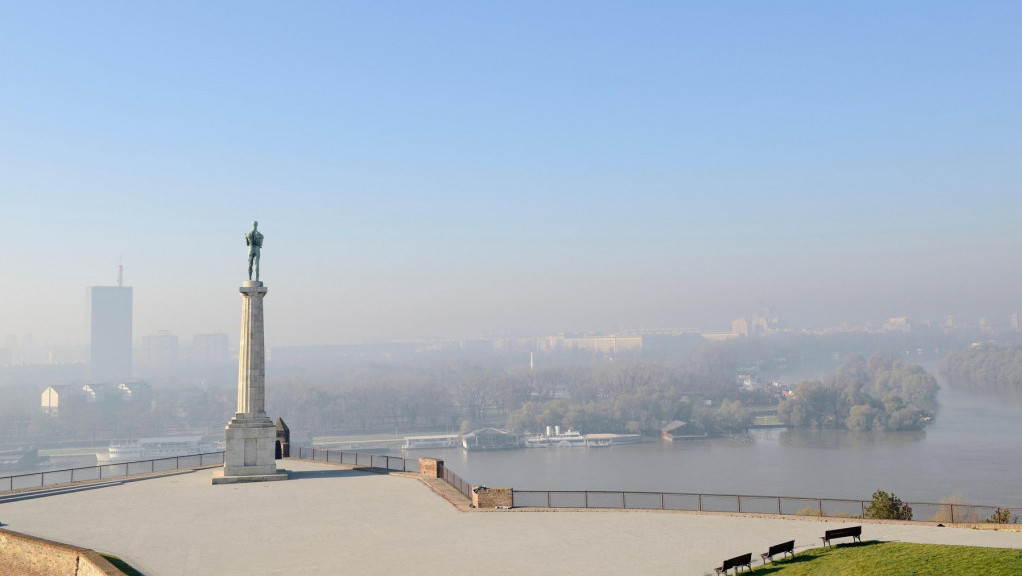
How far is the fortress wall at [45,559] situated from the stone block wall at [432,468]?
13.3 metres

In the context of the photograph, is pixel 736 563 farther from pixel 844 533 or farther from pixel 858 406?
pixel 858 406

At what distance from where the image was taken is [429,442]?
11962 cm

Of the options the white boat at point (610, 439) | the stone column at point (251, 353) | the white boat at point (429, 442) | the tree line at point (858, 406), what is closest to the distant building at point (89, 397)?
the white boat at point (429, 442)

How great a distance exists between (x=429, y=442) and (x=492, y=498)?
320 ft

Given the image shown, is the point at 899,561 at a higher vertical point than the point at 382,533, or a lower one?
higher

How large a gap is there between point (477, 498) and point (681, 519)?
5928 millimetres

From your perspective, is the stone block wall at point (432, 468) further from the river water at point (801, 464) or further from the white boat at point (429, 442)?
the white boat at point (429, 442)

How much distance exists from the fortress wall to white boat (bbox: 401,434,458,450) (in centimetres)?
9612

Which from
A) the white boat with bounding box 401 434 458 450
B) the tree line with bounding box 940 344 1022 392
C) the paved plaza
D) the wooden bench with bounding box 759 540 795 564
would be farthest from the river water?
the tree line with bounding box 940 344 1022 392

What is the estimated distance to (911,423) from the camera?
4286 inches

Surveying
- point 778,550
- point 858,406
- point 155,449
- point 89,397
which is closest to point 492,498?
point 778,550

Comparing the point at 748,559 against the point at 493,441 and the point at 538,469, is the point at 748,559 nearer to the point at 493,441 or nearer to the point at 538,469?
the point at 538,469

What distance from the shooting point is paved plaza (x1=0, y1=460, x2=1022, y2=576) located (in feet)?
58.6

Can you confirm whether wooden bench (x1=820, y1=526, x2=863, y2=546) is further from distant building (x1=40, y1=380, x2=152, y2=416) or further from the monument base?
distant building (x1=40, y1=380, x2=152, y2=416)
